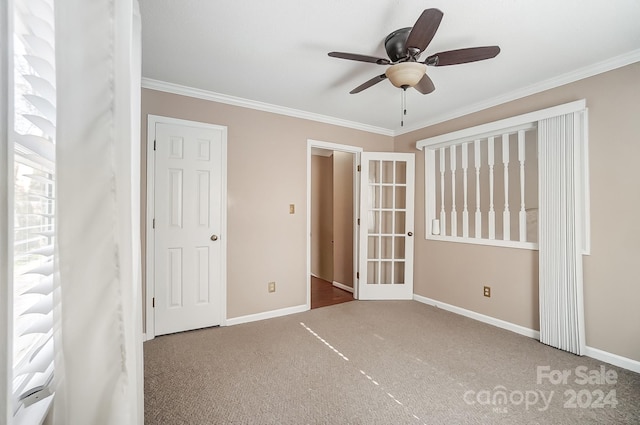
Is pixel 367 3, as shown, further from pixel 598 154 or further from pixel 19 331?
pixel 598 154

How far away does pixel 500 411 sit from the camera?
175 cm

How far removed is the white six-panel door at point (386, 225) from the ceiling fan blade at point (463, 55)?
2.14 metres

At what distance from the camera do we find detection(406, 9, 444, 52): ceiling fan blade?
1394 mm

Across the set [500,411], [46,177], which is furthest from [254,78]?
[500,411]

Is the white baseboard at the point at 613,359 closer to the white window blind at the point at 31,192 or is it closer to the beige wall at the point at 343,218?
the beige wall at the point at 343,218

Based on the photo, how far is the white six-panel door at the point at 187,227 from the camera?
2742mm

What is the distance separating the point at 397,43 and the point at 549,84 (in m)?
1.84

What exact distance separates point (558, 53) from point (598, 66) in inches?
18.8

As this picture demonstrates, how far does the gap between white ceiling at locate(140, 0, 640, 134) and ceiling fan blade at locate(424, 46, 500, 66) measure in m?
0.23

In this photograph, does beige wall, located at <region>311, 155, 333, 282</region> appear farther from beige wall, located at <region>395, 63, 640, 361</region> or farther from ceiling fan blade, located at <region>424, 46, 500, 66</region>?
ceiling fan blade, located at <region>424, 46, 500, 66</region>

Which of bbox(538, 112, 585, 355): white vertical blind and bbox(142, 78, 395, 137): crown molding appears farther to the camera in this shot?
bbox(142, 78, 395, 137): crown molding

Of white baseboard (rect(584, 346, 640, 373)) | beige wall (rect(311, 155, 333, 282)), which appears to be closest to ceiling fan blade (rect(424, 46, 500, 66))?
white baseboard (rect(584, 346, 640, 373))

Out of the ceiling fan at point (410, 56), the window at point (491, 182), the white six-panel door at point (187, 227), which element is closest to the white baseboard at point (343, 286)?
the window at point (491, 182)

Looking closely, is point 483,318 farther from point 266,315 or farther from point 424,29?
point 424,29
